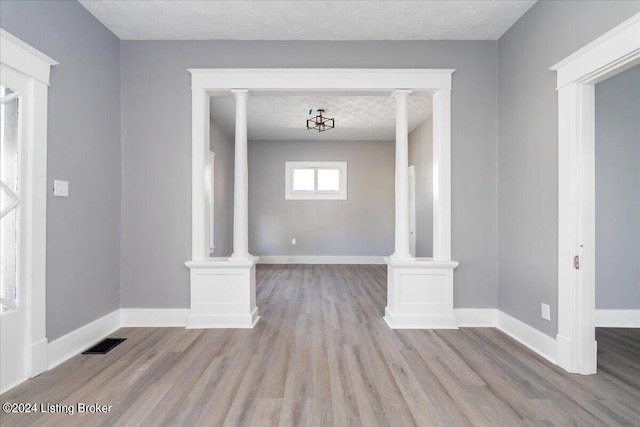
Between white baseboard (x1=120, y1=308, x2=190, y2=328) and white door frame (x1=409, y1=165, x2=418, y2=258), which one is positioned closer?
white baseboard (x1=120, y1=308, x2=190, y2=328)

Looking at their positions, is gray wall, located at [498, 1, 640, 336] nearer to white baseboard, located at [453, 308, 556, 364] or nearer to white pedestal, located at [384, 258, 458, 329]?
white baseboard, located at [453, 308, 556, 364]

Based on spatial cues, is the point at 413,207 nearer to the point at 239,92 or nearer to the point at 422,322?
the point at 422,322

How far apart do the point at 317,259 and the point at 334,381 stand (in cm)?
515

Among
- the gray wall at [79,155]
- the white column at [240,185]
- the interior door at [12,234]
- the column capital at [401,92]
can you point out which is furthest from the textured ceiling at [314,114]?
the interior door at [12,234]

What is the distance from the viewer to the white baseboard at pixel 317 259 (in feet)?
23.5

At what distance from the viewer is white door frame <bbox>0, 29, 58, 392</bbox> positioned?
2096 millimetres

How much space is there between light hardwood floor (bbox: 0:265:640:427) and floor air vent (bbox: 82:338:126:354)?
0.07 metres

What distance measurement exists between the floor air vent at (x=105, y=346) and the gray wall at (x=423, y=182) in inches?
182

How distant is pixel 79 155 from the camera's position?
2574 mm

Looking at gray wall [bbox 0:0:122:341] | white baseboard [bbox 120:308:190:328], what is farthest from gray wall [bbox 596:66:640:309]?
gray wall [bbox 0:0:122:341]

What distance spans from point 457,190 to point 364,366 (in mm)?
1930

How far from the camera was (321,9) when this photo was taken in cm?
267

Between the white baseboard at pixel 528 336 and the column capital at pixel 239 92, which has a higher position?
the column capital at pixel 239 92

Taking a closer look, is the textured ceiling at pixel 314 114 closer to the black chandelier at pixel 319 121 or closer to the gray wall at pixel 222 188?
the black chandelier at pixel 319 121
